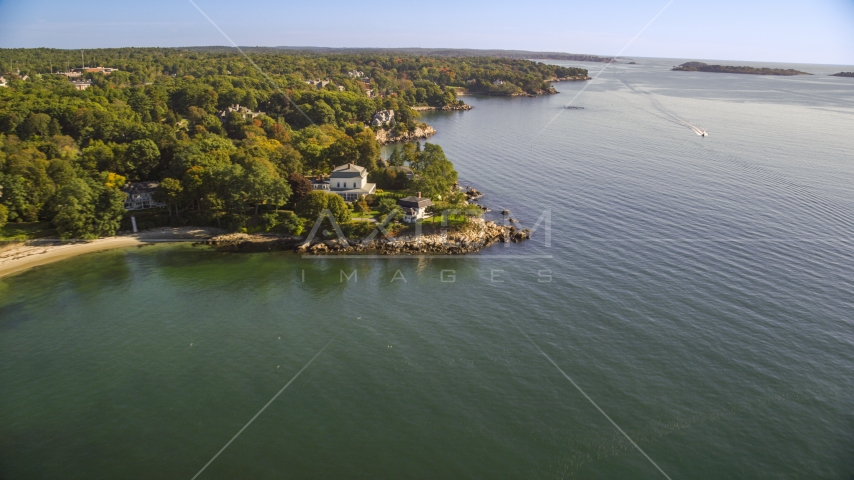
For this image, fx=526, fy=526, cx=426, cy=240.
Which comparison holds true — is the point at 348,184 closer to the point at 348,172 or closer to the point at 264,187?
the point at 348,172

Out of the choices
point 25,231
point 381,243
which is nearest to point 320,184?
point 381,243

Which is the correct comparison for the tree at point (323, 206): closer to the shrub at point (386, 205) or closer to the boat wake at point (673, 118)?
the shrub at point (386, 205)

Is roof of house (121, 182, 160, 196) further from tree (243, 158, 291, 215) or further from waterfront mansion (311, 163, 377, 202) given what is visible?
waterfront mansion (311, 163, 377, 202)

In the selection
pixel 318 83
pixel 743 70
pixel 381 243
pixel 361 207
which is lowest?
pixel 381 243

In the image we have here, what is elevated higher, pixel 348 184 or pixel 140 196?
pixel 348 184

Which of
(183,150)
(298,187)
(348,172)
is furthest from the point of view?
(348,172)

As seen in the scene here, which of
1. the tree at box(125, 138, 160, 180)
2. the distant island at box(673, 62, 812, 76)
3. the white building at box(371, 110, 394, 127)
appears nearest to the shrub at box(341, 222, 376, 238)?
the tree at box(125, 138, 160, 180)

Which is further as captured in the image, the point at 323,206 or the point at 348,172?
the point at 348,172

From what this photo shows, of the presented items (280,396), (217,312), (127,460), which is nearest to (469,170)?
(217,312)
